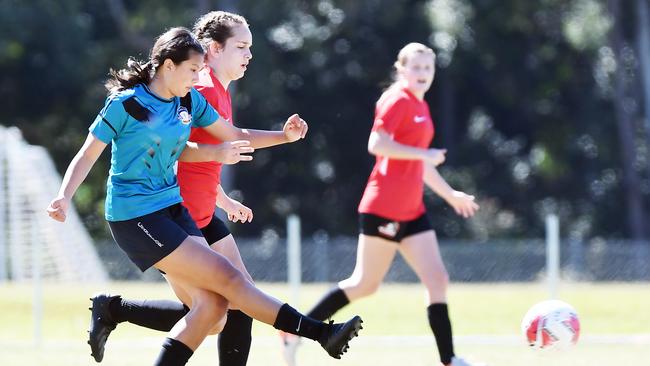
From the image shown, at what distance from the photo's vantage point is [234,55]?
6.46 meters

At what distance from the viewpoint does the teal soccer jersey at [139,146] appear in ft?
19.0

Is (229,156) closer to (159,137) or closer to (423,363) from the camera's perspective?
(159,137)

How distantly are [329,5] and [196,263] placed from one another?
2706 cm

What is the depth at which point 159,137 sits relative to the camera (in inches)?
229

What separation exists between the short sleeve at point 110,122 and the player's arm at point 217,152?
469 millimetres

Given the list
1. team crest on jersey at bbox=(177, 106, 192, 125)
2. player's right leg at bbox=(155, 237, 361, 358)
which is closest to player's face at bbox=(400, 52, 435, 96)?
team crest on jersey at bbox=(177, 106, 192, 125)

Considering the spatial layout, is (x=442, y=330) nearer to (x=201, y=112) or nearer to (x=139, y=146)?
(x=201, y=112)

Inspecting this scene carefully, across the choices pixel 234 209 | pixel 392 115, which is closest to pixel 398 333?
pixel 392 115

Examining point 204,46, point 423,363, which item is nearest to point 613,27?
point 423,363

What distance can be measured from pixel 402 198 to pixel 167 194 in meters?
2.42

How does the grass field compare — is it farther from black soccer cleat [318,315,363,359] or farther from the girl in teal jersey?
the girl in teal jersey

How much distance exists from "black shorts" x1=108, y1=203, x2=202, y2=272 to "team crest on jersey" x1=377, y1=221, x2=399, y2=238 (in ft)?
7.47

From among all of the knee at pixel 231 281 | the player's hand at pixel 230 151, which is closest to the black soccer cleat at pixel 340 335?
the knee at pixel 231 281

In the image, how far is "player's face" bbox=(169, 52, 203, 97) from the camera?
591 cm
